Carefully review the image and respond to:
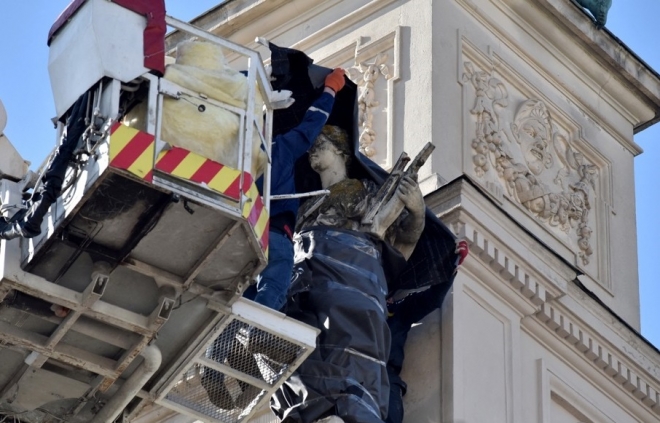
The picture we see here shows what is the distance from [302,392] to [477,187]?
304cm

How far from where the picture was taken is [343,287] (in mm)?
19266

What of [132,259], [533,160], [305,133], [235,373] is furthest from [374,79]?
[132,259]

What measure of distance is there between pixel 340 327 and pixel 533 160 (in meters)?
4.66

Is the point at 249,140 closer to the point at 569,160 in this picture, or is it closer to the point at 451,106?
the point at 451,106

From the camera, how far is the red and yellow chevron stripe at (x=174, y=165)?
636 inches

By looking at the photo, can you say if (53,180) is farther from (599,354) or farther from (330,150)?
(599,354)

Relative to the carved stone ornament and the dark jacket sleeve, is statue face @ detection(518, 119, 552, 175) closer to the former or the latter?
the carved stone ornament

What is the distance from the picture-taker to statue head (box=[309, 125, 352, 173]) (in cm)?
2034

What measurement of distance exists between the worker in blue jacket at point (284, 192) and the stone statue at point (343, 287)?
0.40 m

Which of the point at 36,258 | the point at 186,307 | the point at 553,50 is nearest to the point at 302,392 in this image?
the point at 186,307

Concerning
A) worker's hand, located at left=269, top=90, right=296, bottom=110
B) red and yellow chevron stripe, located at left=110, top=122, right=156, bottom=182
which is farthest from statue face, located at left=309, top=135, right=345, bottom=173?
red and yellow chevron stripe, located at left=110, top=122, right=156, bottom=182

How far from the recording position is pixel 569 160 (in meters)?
23.6

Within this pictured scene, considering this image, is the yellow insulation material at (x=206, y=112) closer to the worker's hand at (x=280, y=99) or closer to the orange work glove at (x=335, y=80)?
the worker's hand at (x=280, y=99)

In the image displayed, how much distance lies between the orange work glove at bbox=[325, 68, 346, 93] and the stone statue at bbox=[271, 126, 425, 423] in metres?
0.52
